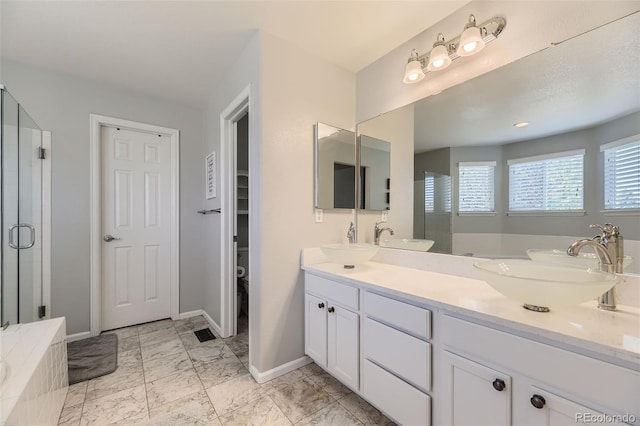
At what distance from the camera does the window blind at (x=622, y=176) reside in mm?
1064

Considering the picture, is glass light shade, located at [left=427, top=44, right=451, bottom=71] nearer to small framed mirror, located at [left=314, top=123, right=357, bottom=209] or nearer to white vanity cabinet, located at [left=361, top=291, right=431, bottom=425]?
small framed mirror, located at [left=314, top=123, right=357, bottom=209]

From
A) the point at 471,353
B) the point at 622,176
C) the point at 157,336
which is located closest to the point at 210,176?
the point at 157,336

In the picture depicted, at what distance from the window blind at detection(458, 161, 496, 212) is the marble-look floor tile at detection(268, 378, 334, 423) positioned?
151 centimetres

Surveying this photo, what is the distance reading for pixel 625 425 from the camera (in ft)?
2.40

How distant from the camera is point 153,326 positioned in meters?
2.74

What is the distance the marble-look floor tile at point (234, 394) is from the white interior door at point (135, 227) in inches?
62.0

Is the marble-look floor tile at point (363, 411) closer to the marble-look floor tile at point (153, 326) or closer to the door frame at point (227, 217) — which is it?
the door frame at point (227, 217)

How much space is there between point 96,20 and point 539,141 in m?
2.81

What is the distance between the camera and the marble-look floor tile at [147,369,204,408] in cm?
165

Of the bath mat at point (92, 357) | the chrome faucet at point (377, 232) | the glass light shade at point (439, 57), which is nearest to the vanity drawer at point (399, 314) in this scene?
the chrome faucet at point (377, 232)

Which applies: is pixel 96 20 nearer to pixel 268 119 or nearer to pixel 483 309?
pixel 268 119

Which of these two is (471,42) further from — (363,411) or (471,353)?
(363,411)

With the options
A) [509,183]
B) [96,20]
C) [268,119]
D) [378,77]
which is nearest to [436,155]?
[509,183]

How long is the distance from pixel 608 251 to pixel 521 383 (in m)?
0.70
